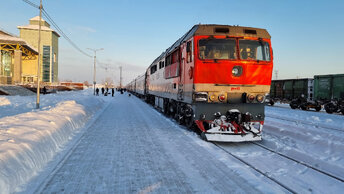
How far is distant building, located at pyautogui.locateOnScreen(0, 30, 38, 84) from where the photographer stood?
43344 millimetres

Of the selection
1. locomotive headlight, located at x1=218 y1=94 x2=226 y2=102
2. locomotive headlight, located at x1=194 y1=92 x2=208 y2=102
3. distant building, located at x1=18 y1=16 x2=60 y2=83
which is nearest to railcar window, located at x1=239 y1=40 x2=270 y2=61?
locomotive headlight, located at x1=218 y1=94 x2=226 y2=102

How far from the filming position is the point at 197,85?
23.3ft

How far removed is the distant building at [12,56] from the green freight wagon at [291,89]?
4313 centimetres

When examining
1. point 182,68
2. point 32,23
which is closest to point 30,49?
point 32,23

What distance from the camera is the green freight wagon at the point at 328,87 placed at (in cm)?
1802

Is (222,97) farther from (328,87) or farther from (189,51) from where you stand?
(328,87)

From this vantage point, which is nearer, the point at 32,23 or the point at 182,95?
the point at 182,95

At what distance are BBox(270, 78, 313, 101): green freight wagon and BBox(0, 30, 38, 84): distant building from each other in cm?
4313

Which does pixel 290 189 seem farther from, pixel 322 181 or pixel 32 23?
pixel 32 23

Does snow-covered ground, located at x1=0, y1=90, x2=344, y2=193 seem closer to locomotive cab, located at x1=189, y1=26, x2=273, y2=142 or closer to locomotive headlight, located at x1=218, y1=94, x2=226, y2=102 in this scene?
locomotive cab, located at x1=189, y1=26, x2=273, y2=142

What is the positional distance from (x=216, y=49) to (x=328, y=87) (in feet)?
55.9

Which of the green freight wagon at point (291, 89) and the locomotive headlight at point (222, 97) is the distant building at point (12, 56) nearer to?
the green freight wagon at point (291, 89)

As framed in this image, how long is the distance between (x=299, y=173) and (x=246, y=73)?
350 centimetres

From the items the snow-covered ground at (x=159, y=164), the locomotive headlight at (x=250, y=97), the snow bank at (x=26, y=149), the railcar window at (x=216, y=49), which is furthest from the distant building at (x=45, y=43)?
the locomotive headlight at (x=250, y=97)
